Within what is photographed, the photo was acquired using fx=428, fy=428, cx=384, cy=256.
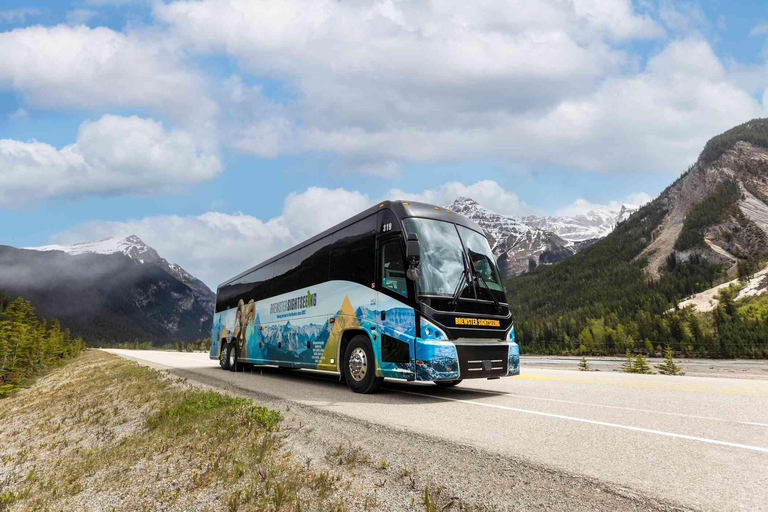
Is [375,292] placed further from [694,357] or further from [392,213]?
[694,357]

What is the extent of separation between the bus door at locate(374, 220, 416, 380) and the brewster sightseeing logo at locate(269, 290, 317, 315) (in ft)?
11.5

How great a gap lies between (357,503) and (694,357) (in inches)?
3114

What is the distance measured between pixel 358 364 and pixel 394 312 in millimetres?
1840

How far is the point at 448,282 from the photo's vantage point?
352 inches

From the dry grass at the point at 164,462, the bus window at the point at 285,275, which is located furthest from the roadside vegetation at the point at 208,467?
the bus window at the point at 285,275

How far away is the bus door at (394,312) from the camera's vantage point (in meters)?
8.50

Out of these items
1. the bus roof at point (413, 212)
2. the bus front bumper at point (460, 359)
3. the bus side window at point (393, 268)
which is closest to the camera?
the bus front bumper at point (460, 359)

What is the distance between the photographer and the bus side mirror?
333 inches

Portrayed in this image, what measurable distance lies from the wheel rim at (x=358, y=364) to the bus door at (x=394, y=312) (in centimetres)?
69

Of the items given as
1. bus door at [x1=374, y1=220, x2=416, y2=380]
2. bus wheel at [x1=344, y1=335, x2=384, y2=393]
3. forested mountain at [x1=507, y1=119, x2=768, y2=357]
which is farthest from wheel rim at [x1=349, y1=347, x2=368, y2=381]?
forested mountain at [x1=507, y1=119, x2=768, y2=357]

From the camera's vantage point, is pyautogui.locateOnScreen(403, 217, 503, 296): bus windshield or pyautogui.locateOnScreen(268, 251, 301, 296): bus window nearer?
pyautogui.locateOnScreen(403, 217, 503, 296): bus windshield

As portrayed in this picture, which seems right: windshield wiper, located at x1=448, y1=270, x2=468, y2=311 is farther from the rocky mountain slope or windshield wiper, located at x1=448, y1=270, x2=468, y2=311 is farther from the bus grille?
the rocky mountain slope

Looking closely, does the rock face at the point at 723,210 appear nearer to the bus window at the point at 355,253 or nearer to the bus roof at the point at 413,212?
the bus roof at the point at 413,212

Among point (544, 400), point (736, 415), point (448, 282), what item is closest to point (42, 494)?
point (448, 282)
